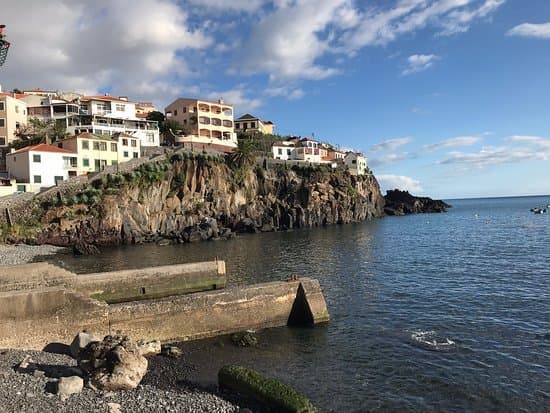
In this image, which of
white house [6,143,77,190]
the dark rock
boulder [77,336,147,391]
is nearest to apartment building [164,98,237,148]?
white house [6,143,77,190]

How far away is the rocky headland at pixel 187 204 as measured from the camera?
58125 mm

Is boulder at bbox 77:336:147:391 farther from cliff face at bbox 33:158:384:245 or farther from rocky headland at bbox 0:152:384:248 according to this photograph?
cliff face at bbox 33:158:384:245

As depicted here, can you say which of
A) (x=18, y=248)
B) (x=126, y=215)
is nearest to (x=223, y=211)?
(x=126, y=215)

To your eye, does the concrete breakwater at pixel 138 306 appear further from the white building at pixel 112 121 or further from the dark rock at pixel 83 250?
the white building at pixel 112 121

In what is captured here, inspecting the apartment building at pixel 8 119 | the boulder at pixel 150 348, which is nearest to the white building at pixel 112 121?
the apartment building at pixel 8 119

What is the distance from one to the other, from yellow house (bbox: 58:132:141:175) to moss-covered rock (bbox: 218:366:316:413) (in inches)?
2341

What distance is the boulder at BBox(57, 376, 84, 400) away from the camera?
11.8 m

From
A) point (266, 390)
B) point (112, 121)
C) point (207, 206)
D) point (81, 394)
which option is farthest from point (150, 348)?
point (112, 121)

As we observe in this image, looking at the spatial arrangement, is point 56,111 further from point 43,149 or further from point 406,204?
point 406,204

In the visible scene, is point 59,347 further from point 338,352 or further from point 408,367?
point 408,367

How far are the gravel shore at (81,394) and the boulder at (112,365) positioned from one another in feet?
0.95

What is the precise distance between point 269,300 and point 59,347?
361 inches

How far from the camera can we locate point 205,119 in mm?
94688

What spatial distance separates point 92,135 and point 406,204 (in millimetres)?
104623
